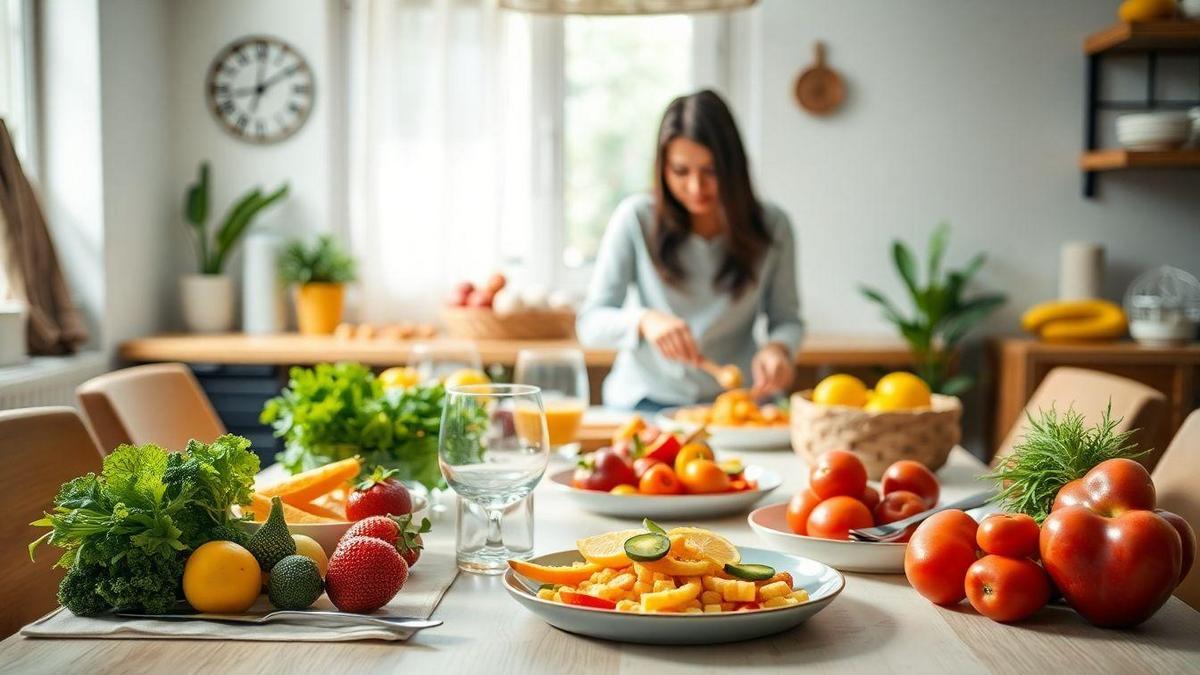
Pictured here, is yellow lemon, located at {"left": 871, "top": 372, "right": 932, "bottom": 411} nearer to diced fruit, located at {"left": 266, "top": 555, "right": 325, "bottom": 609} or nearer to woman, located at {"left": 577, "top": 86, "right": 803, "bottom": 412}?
woman, located at {"left": 577, "top": 86, "right": 803, "bottom": 412}

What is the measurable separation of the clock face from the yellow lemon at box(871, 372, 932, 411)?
9.84 feet

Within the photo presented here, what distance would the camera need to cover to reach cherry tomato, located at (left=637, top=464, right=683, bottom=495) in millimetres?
1558

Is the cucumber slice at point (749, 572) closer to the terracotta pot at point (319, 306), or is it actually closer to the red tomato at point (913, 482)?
the red tomato at point (913, 482)

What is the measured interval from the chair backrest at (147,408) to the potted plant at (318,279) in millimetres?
1854

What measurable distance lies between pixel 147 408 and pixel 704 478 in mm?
1064

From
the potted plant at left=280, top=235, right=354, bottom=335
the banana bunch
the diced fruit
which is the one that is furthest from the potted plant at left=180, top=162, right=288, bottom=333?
the diced fruit

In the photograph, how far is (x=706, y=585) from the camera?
1066 mm

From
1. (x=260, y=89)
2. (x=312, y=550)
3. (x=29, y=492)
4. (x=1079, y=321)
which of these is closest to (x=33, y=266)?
(x=260, y=89)

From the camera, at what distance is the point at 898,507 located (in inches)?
54.0

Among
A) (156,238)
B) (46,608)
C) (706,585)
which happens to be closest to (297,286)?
(156,238)

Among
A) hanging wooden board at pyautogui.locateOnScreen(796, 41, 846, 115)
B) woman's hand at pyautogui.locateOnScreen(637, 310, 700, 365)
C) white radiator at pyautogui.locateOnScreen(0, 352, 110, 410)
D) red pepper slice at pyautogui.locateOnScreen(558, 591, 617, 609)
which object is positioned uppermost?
hanging wooden board at pyautogui.locateOnScreen(796, 41, 846, 115)

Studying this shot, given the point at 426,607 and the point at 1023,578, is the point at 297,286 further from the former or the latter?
the point at 1023,578

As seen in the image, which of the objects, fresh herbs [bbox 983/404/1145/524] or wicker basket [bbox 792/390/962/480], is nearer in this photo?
fresh herbs [bbox 983/404/1145/524]

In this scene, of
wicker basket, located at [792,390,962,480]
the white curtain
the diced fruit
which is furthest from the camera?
the white curtain
